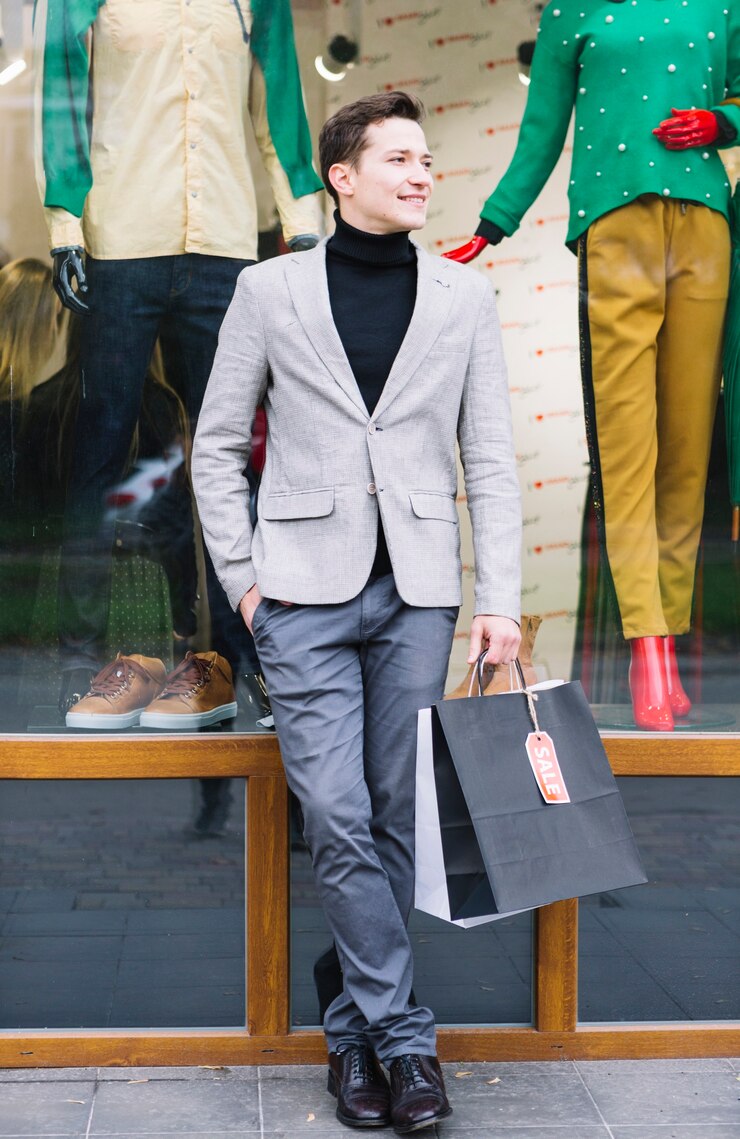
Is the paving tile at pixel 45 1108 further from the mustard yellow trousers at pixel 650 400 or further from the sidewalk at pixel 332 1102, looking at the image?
the mustard yellow trousers at pixel 650 400

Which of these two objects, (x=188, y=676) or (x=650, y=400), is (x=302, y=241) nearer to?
(x=650, y=400)

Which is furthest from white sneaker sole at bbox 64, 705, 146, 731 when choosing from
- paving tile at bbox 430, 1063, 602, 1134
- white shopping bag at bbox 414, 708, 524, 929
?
paving tile at bbox 430, 1063, 602, 1134

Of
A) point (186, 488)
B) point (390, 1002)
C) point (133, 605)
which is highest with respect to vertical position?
point (186, 488)

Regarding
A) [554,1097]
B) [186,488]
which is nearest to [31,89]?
[186,488]

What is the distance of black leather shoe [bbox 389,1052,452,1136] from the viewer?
2.52 metres

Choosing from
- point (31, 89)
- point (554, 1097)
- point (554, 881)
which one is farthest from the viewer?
point (31, 89)

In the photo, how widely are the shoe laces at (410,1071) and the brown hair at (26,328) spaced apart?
1.71 meters

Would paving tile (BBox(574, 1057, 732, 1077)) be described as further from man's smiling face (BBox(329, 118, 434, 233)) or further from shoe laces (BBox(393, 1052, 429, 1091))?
man's smiling face (BBox(329, 118, 434, 233))

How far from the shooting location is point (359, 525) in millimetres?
2621

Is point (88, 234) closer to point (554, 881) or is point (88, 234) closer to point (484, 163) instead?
point (484, 163)

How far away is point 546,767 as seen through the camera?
8.34ft

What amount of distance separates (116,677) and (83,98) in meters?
1.35

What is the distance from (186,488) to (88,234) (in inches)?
25.1

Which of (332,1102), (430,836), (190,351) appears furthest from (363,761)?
(190,351)
